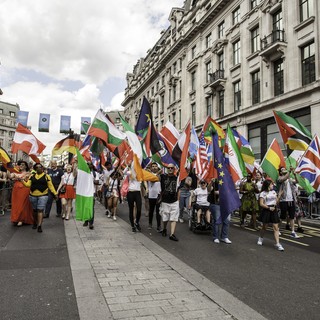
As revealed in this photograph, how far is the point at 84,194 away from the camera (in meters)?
7.62

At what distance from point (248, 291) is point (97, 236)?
14.1 ft

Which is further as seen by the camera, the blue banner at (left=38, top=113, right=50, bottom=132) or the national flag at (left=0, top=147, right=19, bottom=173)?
the blue banner at (left=38, top=113, right=50, bottom=132)

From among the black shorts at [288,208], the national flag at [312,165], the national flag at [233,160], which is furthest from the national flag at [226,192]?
the national flag at [312,165]

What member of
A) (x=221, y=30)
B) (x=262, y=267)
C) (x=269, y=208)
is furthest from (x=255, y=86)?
(x=262, y=267)

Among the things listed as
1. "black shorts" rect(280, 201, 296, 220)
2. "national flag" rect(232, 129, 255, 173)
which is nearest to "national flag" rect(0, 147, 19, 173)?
"national flag" rect(232, 129, 255, 173)

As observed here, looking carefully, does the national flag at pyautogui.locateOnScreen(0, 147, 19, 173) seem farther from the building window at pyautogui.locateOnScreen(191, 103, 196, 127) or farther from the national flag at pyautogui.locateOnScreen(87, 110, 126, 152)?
the building window at pyautogui.locateOnScreen(191, 103, 196, 127)

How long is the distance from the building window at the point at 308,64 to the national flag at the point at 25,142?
52.8ft

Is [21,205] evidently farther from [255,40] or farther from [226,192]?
[255,40]

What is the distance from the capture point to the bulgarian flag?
7480 mm

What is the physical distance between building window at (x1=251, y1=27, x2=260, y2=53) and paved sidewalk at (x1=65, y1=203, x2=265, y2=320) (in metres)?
21.8

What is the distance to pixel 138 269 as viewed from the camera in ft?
16.6

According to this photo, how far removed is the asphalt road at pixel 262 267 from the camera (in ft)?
12.8

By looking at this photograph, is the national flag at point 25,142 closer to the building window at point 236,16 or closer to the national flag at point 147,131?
the national flag at point 147,131

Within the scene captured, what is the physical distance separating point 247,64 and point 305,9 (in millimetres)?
5918
